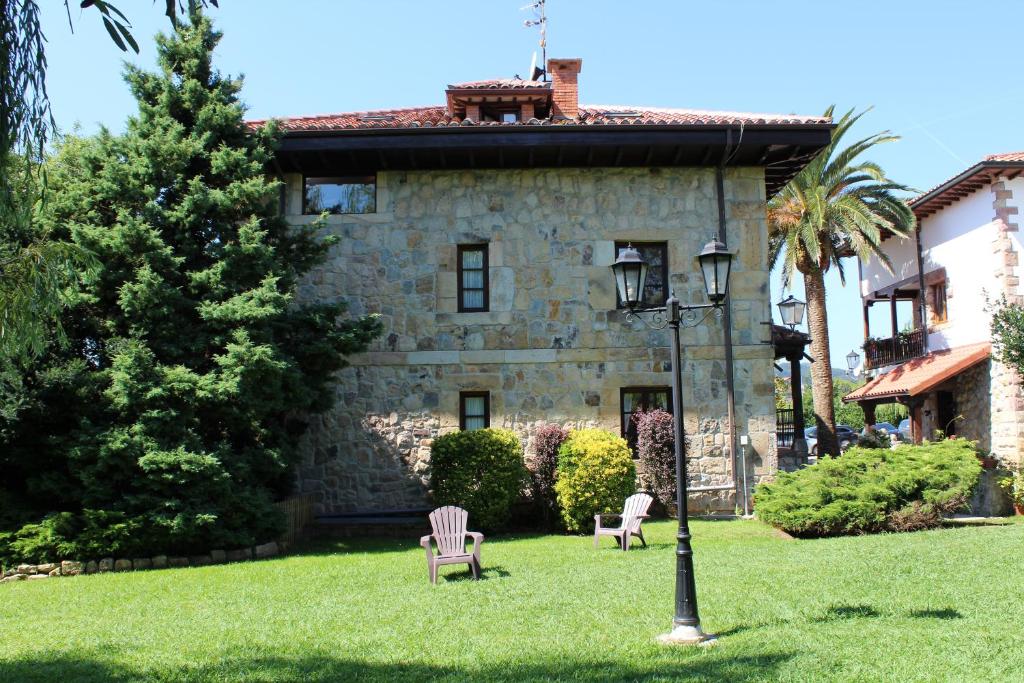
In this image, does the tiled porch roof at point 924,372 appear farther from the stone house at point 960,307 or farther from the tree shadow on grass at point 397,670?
the tree shadow on grass at point 397,670

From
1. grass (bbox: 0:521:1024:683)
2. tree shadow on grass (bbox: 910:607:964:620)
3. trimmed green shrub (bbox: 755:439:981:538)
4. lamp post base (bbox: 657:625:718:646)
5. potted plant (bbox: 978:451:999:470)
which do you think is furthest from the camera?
potted plant (bbox: 978:451:999:470)

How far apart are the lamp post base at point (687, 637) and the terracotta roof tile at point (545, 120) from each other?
992 centimetres

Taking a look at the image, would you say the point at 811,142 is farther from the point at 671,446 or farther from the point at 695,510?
the point at 695,510

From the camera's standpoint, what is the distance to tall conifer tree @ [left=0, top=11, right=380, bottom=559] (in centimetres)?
1111

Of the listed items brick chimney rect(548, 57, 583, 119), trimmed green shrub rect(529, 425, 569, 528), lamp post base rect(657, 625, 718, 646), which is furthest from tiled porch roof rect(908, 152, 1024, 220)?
lamp post base rect(657, 625, 718, 646)

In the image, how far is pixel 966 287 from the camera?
1986 centimetres

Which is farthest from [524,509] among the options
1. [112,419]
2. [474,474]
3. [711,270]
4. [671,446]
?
[711,270]

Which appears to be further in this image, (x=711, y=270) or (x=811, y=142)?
(x=811, y=142)

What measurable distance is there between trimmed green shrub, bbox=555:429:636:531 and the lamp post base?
248 inches

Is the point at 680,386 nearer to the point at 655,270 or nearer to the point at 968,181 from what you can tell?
the point at 655,270

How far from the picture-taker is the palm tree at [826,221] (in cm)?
2092

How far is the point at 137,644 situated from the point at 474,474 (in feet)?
22.3

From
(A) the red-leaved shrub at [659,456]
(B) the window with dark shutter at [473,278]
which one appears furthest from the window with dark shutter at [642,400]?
(B) the window with dark shutter at [473,278]

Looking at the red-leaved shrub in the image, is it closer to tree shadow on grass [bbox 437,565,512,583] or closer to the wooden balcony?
tree shadow on grass [bbox 437,565,512,583]
